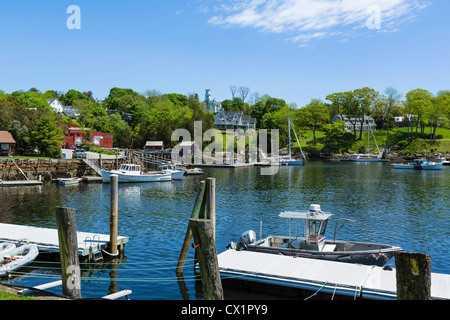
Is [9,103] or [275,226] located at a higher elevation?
[9,103]

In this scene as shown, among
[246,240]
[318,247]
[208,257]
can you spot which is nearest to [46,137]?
[246,240]

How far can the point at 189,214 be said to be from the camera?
34.8 m

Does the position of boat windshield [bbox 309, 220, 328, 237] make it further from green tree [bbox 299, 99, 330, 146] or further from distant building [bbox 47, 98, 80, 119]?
distant building [bbox 47, 98, 80, 119]

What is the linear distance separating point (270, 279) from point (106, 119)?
129342 millimetres

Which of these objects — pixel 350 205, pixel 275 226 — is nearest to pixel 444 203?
pixel 350 205

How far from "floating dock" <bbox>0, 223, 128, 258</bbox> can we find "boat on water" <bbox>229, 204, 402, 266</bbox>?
6875 millimetres

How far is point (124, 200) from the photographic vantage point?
142ft

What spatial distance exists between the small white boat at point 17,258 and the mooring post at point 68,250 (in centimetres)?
573

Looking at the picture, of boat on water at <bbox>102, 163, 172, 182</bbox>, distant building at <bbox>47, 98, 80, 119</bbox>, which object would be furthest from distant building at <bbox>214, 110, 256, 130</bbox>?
boat on water at <bbox>102, 163, 172, 182</bbox>

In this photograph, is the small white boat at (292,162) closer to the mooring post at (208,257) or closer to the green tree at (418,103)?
the green tree at (418,103)

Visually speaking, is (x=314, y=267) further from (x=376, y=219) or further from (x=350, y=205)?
(x=350, y=205)

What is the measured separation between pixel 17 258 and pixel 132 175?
41656 mm
